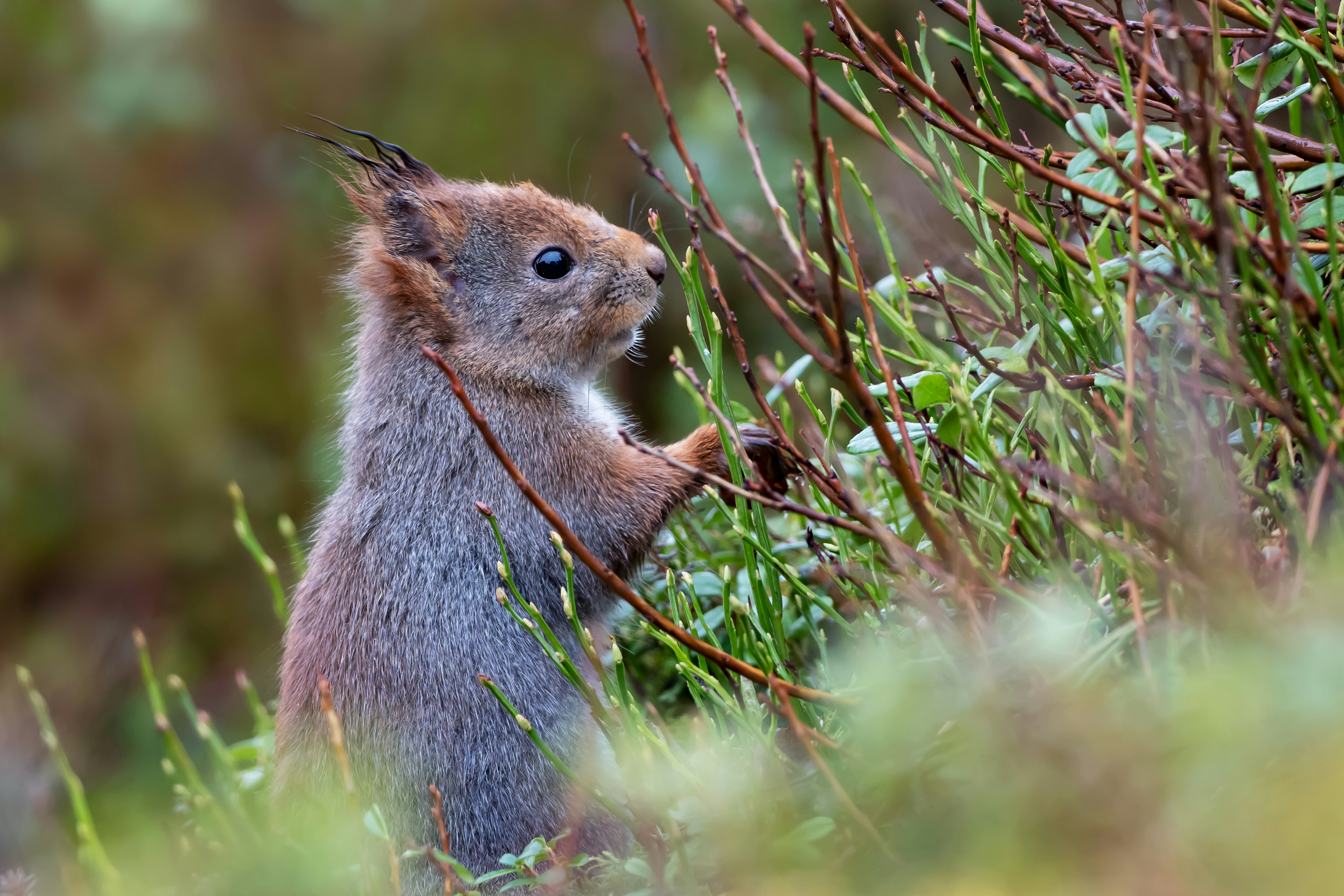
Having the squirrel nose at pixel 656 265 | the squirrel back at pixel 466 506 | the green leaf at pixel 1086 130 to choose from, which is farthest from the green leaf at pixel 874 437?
the squirrel nose at pixel 656 265

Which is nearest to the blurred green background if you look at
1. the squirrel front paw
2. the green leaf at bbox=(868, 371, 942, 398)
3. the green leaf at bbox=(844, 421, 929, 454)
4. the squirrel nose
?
the squirrel nose

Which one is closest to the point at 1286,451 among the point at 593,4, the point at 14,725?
the point at 14,725

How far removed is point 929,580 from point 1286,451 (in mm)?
649

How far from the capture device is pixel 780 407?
3.01m

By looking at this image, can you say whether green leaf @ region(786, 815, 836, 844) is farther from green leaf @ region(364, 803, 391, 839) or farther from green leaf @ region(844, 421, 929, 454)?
green leaf @ region(364, 803, 391, 839)

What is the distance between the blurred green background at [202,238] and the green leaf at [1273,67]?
14.9 ft

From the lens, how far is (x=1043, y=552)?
1762 mm

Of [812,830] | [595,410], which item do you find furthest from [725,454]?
[812,830]

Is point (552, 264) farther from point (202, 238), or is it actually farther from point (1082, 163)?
point (202, 238)

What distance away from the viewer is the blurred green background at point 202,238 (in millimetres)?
6387

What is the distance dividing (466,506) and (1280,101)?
195 centimetres

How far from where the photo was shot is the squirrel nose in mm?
3268

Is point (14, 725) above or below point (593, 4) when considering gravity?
below

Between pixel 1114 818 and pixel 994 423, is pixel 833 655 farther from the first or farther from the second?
pixel 1114 818
